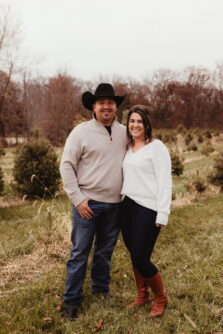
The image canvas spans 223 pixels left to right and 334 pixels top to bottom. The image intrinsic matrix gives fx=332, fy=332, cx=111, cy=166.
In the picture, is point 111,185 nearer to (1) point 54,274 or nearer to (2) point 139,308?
(2) point 139,308

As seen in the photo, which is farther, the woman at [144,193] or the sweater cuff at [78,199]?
the sweater cuff at [78,199]

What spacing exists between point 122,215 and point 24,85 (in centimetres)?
4672

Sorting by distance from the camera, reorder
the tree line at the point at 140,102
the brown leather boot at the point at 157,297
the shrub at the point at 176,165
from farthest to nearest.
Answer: the tree line at the point at 140,102 < the shrub at the point at 176,165 < the brown leather boot at the point at 157,297

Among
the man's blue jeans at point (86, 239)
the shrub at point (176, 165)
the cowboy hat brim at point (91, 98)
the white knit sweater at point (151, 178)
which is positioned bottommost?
the shrub at point (176, 165)

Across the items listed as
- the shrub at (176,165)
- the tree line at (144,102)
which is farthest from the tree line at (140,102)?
the shrub at (176,165)

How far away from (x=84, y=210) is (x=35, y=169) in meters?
6.17

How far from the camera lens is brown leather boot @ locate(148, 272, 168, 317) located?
10.9 ft

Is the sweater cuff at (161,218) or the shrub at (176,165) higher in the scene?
the sweater cuff at (161,218)

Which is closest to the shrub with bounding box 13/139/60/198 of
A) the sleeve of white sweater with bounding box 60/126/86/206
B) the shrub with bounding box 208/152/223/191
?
the shrub with bounding box 208/152/223/191

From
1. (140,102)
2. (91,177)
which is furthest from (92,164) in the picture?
(140,102)

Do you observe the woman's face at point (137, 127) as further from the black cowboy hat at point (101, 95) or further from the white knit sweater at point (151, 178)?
the black cowboy hat at point (101, 95)

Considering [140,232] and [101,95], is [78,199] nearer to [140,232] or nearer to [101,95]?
[140,232]

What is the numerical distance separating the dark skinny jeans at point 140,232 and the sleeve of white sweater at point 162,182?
0.11 m

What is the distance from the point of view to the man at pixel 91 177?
326 cm
